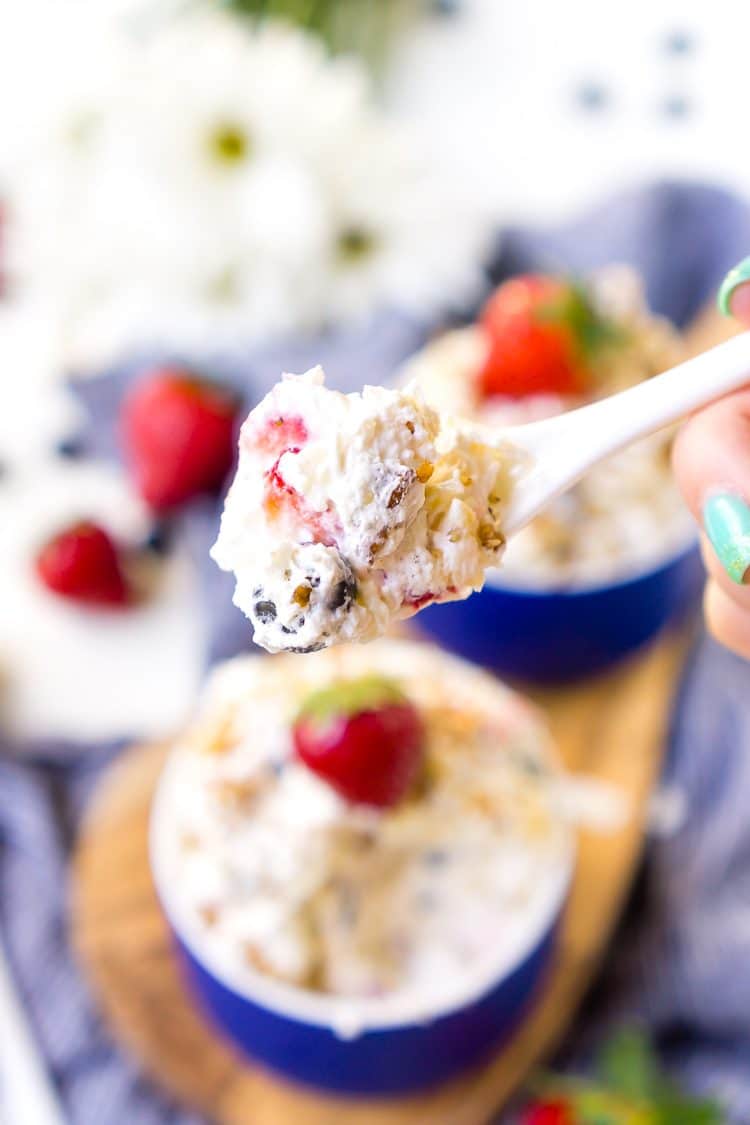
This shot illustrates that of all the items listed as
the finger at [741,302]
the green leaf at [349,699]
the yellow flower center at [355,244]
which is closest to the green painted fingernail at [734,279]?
the finger at [741,302]

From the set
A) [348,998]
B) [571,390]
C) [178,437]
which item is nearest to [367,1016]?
[348,998]

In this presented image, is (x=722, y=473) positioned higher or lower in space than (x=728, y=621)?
higher

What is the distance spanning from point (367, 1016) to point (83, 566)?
72 centimetres

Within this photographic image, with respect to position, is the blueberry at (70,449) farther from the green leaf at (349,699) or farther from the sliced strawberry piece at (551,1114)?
the sliced strawberry piece at (551,1114)

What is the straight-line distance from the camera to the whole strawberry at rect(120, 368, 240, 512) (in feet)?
5.15

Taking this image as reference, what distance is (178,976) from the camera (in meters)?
1.17

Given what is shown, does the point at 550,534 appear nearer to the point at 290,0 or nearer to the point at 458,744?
the point at 458,744

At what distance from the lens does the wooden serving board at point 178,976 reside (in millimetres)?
1087

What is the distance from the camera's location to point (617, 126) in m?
2.17

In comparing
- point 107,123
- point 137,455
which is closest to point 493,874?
point 137,455

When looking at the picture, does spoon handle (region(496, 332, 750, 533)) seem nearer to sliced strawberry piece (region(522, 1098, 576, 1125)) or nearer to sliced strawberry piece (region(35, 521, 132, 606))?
sliced strawberry piece (region(522, 1098, 576, 1125))

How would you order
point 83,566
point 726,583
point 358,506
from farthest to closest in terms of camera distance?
point 83,566 → point 726,583 → point 358,506

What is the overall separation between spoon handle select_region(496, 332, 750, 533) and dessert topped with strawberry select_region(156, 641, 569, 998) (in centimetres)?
34

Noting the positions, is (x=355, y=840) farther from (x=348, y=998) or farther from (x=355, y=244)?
(x=355, y=244)
